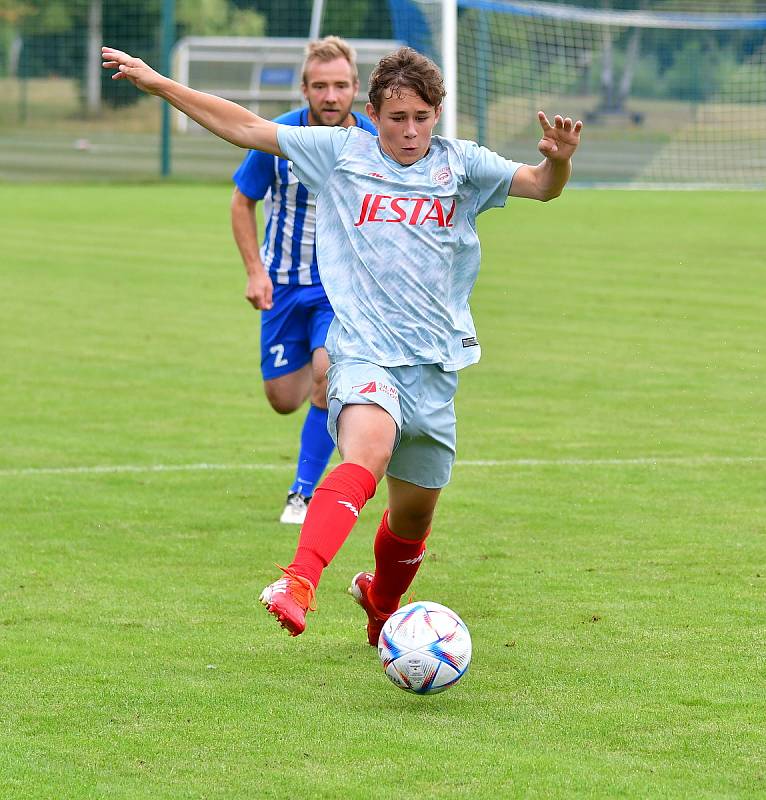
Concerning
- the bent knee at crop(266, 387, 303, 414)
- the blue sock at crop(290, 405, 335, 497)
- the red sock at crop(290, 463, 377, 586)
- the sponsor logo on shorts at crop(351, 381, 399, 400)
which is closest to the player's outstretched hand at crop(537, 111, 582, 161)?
the sponsor logo on shorts at crop(351, 381, 399, 400)

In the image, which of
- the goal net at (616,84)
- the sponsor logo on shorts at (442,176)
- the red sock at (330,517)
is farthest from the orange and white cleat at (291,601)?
the goal net at (616,84)

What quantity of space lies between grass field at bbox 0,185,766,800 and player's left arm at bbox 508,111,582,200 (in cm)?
150

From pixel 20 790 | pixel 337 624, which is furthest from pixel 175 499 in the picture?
pixel 20 790

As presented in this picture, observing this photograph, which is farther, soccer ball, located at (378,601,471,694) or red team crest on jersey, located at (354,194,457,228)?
red team crest on jersey, located at (354,194,457,228)

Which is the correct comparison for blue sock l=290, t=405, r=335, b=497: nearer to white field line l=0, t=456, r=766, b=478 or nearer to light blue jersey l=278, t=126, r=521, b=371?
white field line l=0, t=456, r=766, b=478

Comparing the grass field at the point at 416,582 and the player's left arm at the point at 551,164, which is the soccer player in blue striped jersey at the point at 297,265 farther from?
the player's left arm at the point at 551,164

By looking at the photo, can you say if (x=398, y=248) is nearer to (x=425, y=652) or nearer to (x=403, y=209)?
(x=403, y=209)

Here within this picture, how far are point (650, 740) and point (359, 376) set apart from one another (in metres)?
1.37

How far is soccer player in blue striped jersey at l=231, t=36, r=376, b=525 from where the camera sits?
679 cm

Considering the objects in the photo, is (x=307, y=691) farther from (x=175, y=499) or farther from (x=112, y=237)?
(x=112, y=237)

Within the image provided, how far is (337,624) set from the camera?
5320 mm

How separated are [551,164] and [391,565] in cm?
141

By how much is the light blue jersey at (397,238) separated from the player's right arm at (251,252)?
1881 mm

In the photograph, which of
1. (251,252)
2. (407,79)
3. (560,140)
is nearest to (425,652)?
(560,140)
